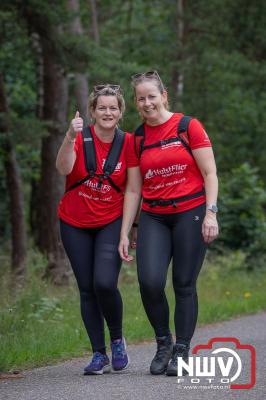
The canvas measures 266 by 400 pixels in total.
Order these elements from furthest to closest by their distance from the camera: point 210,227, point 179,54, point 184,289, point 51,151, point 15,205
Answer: point 179,54
point 15,205
point 51,151
point 184,289
point 210,227

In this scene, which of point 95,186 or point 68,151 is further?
point 95,186

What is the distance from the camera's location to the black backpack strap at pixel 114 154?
7.70 m

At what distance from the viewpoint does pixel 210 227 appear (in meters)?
7.36

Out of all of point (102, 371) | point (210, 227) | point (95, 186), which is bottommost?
point (102, 371)

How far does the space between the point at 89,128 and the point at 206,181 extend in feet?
3.45

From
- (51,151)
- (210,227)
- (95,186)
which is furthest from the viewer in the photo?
(51,151)

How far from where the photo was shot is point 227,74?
114ft

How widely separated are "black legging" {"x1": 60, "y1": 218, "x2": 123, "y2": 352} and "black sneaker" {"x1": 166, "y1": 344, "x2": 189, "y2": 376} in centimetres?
61

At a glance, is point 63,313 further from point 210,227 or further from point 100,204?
point 210,227

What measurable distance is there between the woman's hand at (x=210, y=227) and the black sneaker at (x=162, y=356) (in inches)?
34.2

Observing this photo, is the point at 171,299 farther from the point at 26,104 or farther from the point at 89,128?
the point at 26,104

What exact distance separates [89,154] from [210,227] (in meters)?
1.09

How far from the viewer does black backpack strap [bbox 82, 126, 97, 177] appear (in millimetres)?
7676

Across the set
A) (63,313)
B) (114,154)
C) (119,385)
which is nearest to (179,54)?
(63,313)
